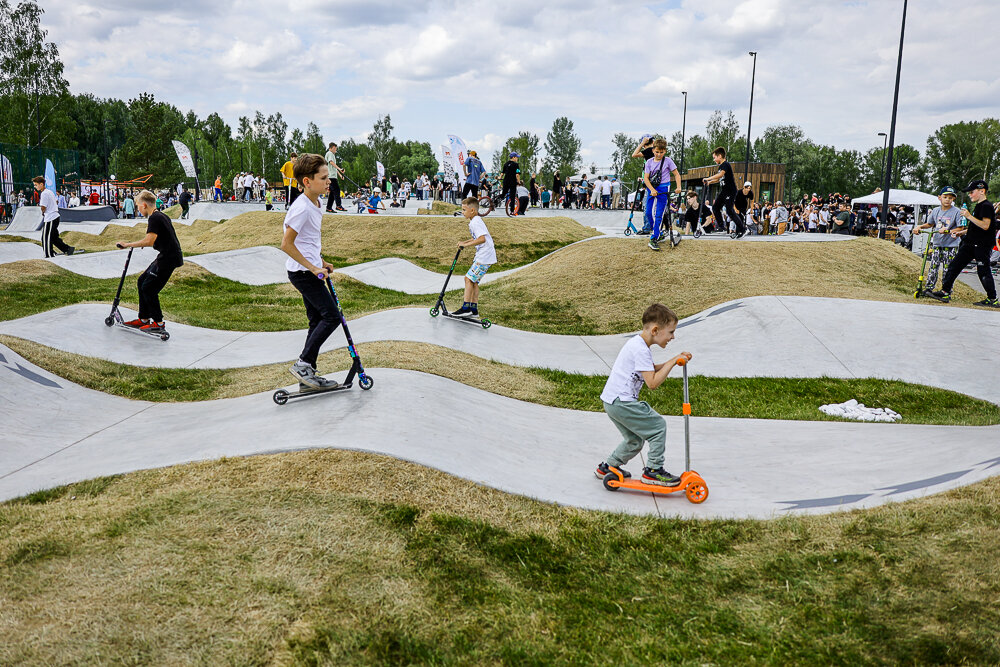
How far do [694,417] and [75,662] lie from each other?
640 centimetres

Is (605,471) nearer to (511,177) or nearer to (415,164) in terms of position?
(511,177)

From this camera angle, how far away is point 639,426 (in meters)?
5.27

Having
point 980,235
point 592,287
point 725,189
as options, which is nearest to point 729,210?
point 725,189

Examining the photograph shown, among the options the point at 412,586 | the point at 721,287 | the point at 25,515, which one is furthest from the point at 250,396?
the point at 721,287

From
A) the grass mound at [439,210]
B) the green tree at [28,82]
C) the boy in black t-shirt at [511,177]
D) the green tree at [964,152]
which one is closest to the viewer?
the boy in black t-shirt at [511,177]

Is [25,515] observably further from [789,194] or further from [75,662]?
[789,194]

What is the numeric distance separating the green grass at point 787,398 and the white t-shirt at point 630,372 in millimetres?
2821

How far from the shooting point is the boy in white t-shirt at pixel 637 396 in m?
5.14

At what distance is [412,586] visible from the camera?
3910mm

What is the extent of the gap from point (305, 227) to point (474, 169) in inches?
703

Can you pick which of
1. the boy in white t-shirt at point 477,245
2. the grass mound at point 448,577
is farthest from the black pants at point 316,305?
the boy in white t-shirt at point 477,245

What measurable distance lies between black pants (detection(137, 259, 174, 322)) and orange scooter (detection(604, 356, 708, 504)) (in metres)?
7.87

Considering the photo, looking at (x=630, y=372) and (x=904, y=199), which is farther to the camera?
(x=904, y=199)

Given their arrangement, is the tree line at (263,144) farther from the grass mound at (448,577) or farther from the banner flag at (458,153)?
the grass mound at (448,577)
